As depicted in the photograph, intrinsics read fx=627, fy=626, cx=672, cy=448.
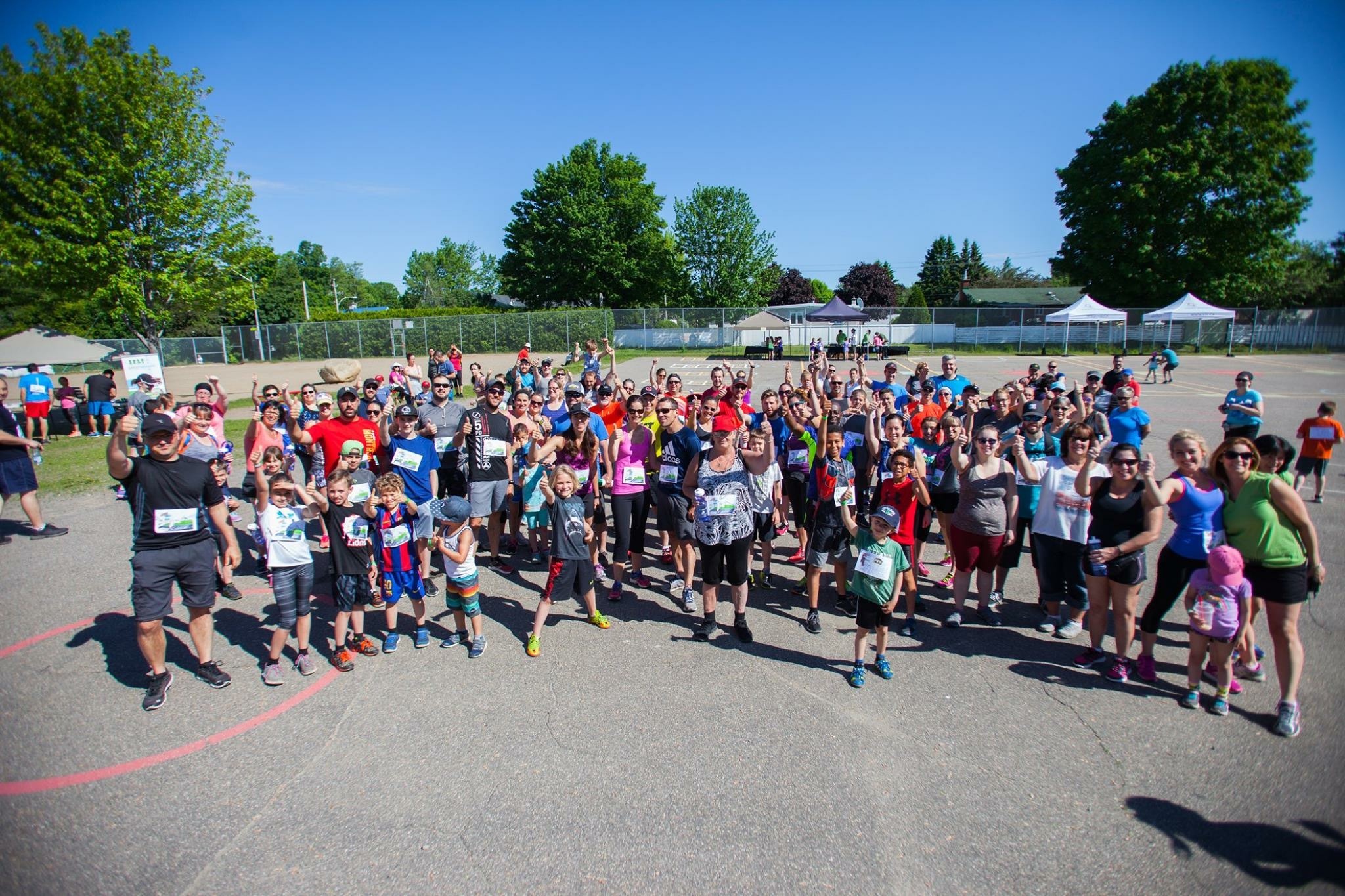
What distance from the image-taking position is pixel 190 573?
4574 mm

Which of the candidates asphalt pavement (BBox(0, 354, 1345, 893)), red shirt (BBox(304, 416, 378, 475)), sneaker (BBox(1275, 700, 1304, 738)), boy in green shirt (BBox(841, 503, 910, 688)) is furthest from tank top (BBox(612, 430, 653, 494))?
sneaker (BBox(1275, 700, 1304, 738))

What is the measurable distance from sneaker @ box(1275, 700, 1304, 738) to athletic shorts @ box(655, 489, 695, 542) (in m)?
4.16

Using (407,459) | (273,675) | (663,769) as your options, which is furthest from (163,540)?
(663,769)

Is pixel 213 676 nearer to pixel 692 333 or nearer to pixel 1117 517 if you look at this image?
pixel 1117 517

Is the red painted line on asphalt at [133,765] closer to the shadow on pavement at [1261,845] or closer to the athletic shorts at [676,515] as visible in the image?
the athletic shorts at [676,515]

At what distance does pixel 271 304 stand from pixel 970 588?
260ft

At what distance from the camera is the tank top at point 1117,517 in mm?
4508

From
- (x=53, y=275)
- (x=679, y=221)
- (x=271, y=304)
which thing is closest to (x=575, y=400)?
(x=53, y=275)

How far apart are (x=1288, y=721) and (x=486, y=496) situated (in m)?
6.61

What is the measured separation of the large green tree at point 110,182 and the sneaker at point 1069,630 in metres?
23.0

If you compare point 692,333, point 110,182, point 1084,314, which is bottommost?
point 1084,314

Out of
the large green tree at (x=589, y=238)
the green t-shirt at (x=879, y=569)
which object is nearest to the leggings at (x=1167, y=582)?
the green t-shirt at (x=879, y=569)

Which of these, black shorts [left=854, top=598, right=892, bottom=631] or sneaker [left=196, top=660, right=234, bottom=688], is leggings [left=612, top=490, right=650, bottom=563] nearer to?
black shorts [left=854, top=598, right=892, bottom=631]

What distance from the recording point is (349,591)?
4.91 metres
